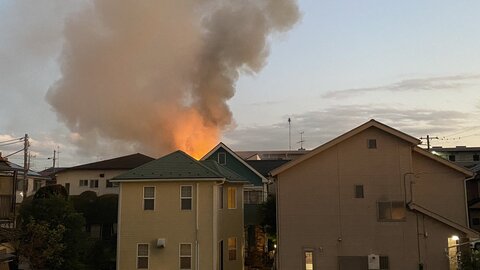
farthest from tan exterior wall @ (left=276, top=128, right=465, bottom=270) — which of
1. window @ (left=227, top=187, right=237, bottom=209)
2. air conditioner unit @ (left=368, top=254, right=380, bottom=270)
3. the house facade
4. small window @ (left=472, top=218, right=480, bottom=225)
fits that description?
the house facade

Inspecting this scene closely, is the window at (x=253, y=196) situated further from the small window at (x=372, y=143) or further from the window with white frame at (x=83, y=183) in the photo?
the window with white frame at (x=83, y=183)

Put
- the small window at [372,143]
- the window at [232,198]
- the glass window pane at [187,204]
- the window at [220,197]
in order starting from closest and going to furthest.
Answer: the small window at [372,143] < the glass window pane at [187,204] < the window at [220,197] < the window at [232,198]

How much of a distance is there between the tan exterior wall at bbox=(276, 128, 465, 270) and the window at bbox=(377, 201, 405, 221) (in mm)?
199

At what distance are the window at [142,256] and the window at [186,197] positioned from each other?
7.85 ft

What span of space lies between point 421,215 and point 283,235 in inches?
223

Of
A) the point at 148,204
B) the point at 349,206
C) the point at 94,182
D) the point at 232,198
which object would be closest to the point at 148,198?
the point at 148,204

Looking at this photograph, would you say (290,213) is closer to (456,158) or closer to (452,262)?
(452,262)

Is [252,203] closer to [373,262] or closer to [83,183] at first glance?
[373,262]

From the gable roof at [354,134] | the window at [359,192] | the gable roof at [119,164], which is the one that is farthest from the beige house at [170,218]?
the gable roof at [119,164]

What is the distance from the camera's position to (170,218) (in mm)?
19781

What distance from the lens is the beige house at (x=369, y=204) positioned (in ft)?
59.9

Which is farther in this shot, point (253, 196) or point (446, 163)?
point (253, 196)

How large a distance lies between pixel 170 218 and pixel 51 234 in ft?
16.1

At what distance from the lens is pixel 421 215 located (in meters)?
18.3
